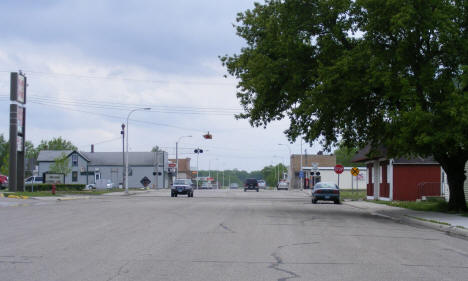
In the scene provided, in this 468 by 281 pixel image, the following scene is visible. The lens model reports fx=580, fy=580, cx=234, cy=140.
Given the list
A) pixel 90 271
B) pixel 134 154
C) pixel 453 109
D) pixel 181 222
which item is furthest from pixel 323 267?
pixel 134 154

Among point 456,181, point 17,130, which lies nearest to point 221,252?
point 456,181

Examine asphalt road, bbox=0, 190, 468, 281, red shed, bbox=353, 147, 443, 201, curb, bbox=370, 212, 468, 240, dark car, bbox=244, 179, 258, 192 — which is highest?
red shed, bbox=353, 147, 443, 201

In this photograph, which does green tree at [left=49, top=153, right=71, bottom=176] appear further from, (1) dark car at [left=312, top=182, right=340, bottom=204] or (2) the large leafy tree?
(2) the large leafy tree

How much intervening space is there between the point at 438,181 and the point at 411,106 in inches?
900

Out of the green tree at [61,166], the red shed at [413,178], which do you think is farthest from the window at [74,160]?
the red shed at [413,178]

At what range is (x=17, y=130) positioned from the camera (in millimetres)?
45688

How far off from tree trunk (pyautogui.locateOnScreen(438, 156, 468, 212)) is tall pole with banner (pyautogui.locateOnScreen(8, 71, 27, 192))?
32.0 m

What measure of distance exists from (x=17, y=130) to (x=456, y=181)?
33.5 m

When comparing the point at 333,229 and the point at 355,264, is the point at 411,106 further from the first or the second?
the point at 355,264

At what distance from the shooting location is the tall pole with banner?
147ft

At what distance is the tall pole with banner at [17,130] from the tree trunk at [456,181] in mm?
31996

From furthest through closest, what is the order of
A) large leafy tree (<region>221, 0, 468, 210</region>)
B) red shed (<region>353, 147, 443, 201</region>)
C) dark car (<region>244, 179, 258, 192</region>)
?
dark car (<region>244, 179, 258, 192</region>)
red shed (<region>353, 147, 443, 201</region>)
large leafy tree (<region>221, 0, 468, 210</region>)

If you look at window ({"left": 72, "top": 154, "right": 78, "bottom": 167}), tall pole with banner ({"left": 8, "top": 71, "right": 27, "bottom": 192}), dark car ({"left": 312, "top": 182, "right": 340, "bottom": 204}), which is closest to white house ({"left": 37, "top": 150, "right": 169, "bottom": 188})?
window ({"left": 72, "top": 154, "right": 78, "bottom": 167})

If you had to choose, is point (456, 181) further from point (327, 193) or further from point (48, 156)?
point (48, 156)
